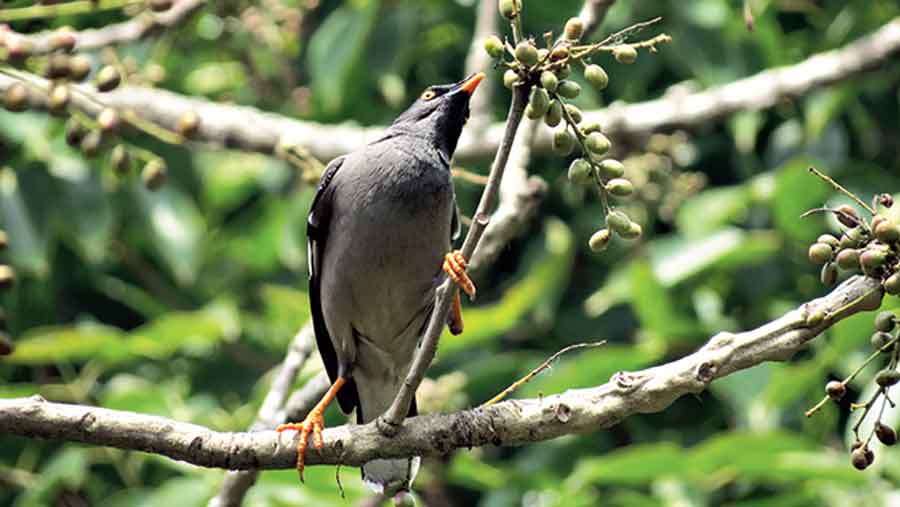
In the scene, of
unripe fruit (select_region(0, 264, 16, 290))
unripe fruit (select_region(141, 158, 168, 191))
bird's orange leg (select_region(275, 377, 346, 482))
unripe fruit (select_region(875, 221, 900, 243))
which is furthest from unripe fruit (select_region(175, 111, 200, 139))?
unripe fruit (select_region(875, 221, 900, 243))

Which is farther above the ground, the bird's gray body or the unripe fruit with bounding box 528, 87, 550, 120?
the unripe fruit with bounding box 528, 87, 550, 120

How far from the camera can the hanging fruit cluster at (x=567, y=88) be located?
2.84m

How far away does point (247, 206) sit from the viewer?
7.91 metres

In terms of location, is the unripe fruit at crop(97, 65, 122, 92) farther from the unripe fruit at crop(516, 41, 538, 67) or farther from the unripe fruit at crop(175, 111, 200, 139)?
the unripe fruit at crop(516, 41, 538, 67)

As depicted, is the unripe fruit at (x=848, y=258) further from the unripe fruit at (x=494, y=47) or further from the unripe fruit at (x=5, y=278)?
the unripe fruit at (x=5, y=278)

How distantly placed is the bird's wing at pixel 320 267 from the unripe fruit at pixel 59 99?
89 centimetres

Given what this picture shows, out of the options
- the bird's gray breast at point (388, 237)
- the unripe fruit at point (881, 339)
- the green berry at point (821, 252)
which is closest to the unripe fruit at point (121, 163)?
the bird's gray breast at point (388, 237)

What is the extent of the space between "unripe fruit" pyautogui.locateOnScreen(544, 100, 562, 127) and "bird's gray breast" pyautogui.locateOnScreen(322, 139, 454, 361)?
4.67 feet

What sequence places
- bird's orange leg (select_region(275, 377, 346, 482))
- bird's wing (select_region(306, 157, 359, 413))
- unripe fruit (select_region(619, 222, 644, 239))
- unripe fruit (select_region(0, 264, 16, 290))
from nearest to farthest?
unripe fruit (select_region(619, 222, 644, 239)), bird's orange leg (select_region(275, 377, 346, 482)), unripe fruit (select_region(0, 264, 16, 290)), bird's wing (select_region(306, 157, 359, 413))

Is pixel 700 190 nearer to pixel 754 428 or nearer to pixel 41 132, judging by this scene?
pixel 754 428

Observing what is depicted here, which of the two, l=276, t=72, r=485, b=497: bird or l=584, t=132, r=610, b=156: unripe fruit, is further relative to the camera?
l=276, t=72, r=485, b=497: bird

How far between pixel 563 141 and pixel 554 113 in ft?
0.35

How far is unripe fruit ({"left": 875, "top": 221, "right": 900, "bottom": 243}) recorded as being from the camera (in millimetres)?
2756

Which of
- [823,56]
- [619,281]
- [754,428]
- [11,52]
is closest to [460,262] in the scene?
[11,52]
